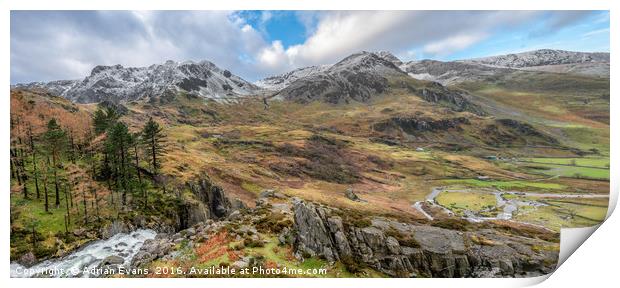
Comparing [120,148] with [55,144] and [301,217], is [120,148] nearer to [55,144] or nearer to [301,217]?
[55,144]

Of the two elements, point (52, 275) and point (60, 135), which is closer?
point (52, 275)

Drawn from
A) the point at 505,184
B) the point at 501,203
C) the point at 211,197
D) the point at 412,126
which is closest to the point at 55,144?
the point at 211,197

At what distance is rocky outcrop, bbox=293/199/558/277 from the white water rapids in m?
13.9

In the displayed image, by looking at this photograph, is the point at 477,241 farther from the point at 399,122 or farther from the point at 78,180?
the point at 399,122

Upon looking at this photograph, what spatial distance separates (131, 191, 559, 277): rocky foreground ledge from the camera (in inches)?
904

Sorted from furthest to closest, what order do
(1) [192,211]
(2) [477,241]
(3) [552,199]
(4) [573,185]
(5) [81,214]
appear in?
(4) [573,185] < (3) [552,199] < (1) [192,211] < (5) [81,214] < (2) [477,241]

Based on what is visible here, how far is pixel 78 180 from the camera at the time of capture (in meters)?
33.2

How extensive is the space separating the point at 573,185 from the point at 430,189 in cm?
3408

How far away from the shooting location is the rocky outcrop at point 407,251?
23.0 meters

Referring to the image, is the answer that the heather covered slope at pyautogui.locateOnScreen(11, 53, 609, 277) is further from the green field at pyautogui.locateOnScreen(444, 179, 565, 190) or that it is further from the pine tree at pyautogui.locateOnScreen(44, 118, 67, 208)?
the pine tree at pyautogui.locateOnScreen(44, 118, 67, 208)

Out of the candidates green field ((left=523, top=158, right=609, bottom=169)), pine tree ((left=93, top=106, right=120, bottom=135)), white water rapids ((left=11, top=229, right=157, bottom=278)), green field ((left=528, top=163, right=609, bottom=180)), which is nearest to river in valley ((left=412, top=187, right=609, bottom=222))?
→ green field ((left=528, top=163, right=609, bottom=180))

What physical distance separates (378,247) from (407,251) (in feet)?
7.57
